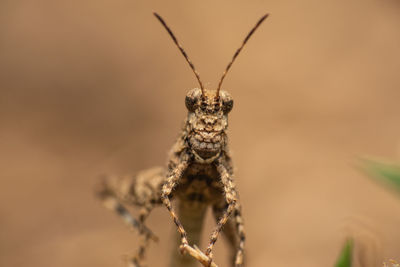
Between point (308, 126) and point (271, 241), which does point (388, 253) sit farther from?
point (308, 126)

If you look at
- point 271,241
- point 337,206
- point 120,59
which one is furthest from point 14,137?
point 337,206

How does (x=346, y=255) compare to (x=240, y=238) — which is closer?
(x=346, y=255)

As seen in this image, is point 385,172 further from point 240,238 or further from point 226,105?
point 240,238

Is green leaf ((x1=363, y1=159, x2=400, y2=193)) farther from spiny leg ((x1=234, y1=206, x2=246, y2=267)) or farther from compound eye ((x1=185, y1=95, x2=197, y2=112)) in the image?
spiny leg ((x1=234, y1=206, x2=246, y2=267))

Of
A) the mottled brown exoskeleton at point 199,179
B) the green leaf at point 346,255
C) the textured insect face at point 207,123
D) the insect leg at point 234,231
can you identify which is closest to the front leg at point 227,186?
the mottled brown exoskeleton at point 199,179

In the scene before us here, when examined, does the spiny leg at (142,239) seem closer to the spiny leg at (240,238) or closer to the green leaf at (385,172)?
the spiny leg at (240,238)

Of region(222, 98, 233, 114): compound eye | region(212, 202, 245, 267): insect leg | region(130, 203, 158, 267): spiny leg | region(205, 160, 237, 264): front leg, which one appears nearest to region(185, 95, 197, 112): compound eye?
region(222, 98, 233, 114): compound eye

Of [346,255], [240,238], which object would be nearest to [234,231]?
[240,238]
